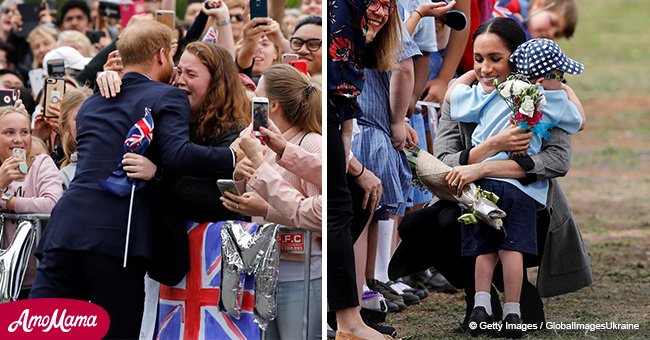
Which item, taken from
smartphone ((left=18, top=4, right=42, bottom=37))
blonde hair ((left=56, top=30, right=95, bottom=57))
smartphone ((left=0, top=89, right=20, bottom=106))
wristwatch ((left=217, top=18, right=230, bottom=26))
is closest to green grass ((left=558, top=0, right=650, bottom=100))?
smartphone ((left=18, top=4, right=42, bottom=37))

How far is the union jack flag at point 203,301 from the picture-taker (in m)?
4.81

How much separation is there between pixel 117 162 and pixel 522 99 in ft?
5.07

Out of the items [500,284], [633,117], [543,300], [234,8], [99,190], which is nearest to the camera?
[99,190]

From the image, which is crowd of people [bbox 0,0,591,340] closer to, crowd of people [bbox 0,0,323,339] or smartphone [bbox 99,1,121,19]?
crowd of people [bbox 0,0,323,339]

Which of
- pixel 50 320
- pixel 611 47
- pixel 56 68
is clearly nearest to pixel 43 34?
pixel 56 68

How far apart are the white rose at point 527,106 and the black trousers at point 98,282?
155cm

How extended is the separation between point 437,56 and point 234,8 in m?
2.67

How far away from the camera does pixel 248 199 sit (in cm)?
473

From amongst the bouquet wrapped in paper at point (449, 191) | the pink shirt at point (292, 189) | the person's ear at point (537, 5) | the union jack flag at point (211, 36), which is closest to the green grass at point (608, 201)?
the bouquet wrapped in paper at point (449, 191)

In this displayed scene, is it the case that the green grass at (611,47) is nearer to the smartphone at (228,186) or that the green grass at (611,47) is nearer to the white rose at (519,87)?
the white rose at (519,87)

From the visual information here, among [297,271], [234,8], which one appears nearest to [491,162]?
[297,271]

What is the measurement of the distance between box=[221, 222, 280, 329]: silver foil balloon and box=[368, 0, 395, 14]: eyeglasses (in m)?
0.90

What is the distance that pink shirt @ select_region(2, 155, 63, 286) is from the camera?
5.42m

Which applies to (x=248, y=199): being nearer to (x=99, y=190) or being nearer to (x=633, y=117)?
(x=99, y=190)
